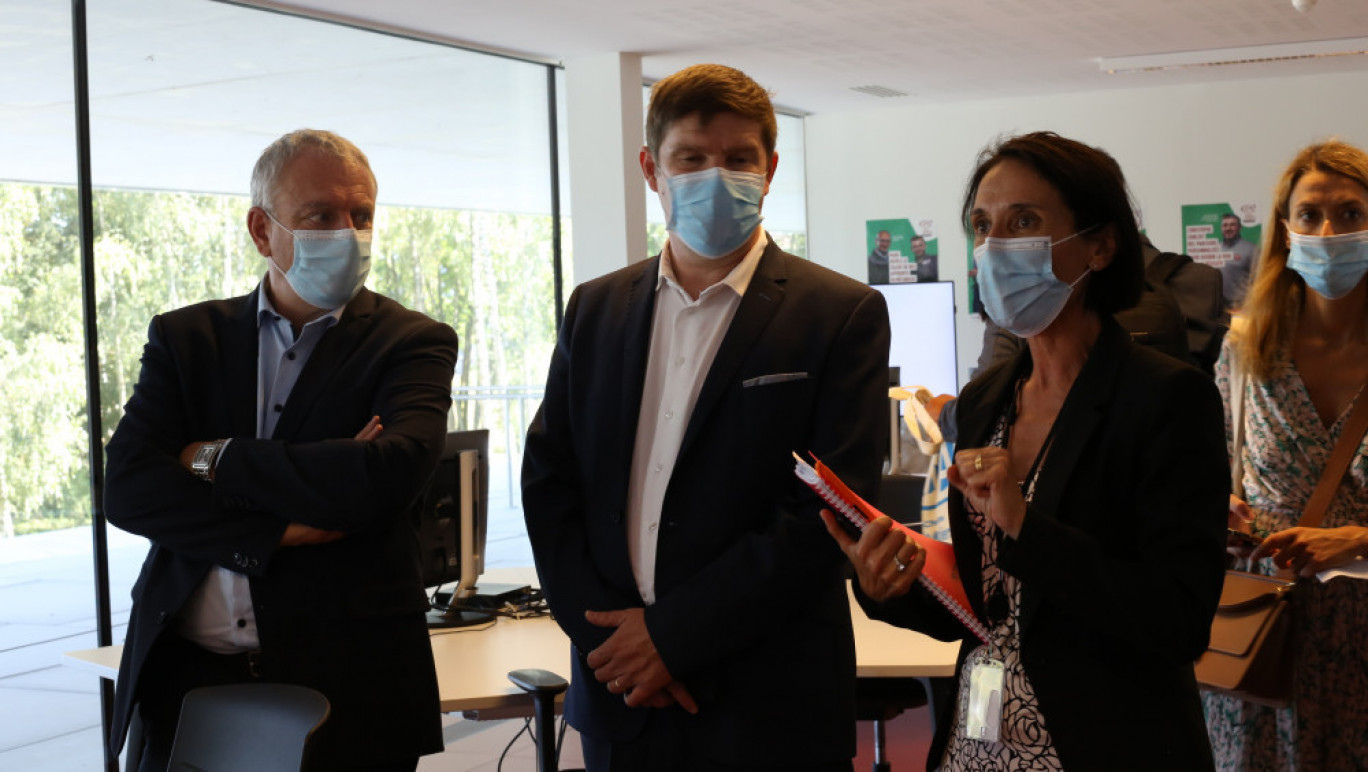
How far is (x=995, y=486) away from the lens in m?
1.53

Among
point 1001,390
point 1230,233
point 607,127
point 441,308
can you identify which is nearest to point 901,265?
point 1230,233

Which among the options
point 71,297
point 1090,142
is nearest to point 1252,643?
point 71,297

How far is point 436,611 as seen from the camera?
11.6 feet

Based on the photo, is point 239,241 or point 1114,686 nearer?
point 1114,686

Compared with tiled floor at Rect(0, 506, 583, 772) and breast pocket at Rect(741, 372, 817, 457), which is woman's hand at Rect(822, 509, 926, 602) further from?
tiled floor at Rect(0, 506, 583, 772)

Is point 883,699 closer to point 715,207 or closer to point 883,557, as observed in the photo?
point 715,207

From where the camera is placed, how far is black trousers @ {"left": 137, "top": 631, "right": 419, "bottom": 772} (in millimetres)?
2252

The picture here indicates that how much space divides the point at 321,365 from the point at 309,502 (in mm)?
285

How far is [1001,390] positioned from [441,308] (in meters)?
6.29

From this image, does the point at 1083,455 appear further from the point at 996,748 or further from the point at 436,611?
the point at 436,611

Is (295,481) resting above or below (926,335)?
below

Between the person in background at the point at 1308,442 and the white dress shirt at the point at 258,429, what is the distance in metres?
1.79

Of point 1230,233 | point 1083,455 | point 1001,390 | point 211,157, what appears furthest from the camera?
point 1230,233

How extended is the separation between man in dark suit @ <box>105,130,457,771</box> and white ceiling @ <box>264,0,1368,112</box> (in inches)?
176
